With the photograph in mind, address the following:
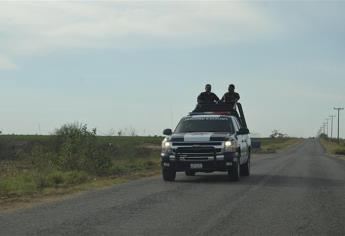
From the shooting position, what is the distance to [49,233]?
8.81 m

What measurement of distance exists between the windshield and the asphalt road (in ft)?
8.90

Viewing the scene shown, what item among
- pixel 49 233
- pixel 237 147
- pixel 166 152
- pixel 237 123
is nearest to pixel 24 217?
pixel 49 233

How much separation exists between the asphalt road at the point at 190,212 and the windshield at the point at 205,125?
8.90ft

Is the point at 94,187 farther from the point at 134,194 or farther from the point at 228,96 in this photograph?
the point at 228,96

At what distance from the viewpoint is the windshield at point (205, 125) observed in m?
18.5

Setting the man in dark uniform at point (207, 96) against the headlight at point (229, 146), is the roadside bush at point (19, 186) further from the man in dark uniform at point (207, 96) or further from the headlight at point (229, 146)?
the man in dark uniform at point (207, 96)

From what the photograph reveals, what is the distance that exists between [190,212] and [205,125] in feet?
25.9

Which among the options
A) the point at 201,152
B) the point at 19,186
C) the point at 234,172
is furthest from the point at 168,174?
the point at 19,186

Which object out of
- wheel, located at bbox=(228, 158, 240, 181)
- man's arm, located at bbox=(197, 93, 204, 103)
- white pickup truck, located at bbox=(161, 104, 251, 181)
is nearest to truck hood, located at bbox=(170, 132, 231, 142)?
white pickup truck, located at bbox=(161, 104, 251, 181)

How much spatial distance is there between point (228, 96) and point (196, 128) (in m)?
2.79

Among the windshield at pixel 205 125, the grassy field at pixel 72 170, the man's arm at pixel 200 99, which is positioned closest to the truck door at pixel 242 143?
the windshield at pixel 205 125

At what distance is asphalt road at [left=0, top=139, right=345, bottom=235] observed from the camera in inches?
360

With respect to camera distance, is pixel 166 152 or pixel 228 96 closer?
pixel 166 152

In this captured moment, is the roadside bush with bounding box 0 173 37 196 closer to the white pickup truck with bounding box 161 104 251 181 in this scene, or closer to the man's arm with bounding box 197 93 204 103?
the white pickup truck with bounding box 161 104 251 181
